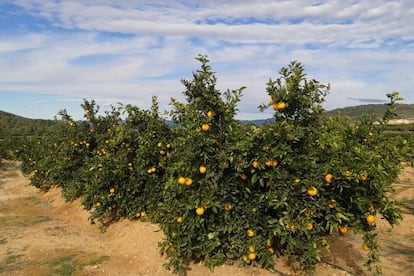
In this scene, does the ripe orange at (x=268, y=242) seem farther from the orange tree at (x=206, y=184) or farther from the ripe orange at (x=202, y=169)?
the ripe orange at (x=202, y=169)

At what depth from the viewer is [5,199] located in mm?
10836

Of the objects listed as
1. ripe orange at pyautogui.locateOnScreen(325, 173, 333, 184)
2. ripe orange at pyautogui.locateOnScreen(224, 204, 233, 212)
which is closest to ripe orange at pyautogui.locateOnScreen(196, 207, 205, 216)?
ripe orange at pyautogui.locateOnScreen(224, 204, 233, 212)

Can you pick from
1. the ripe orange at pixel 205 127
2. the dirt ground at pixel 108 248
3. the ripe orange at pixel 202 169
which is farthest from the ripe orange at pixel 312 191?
the ripe orange at pixel 205 127

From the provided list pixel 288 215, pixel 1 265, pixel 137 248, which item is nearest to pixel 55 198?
pixel 1 265

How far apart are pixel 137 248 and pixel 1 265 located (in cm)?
213

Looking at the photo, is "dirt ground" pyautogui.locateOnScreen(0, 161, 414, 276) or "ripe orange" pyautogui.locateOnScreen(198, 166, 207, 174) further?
"dirt ground" pyautogui.locateOnScreen(0, 161, 414, 276)

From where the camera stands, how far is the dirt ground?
4866 mm

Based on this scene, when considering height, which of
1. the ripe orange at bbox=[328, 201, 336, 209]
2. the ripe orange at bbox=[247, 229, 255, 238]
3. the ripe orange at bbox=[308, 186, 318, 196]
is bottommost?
the ripe orange at bbox=[247, 229, 255, 238]

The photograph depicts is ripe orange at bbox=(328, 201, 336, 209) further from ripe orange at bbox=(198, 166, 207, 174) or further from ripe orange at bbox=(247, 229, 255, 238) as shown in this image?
ripe orange at bbox=(198, 166, 207, 174)

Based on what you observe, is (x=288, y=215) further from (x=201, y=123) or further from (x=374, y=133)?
(x=374, y=133)

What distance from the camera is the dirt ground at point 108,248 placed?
487cm

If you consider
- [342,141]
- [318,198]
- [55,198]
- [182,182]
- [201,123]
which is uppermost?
[201,123]

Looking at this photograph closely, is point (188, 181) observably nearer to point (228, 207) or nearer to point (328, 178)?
point (228, 207)

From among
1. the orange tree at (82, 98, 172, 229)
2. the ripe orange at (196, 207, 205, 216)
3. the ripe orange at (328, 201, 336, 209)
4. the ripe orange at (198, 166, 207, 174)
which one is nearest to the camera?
the ripe orange at (328, 201, 336, 209)
